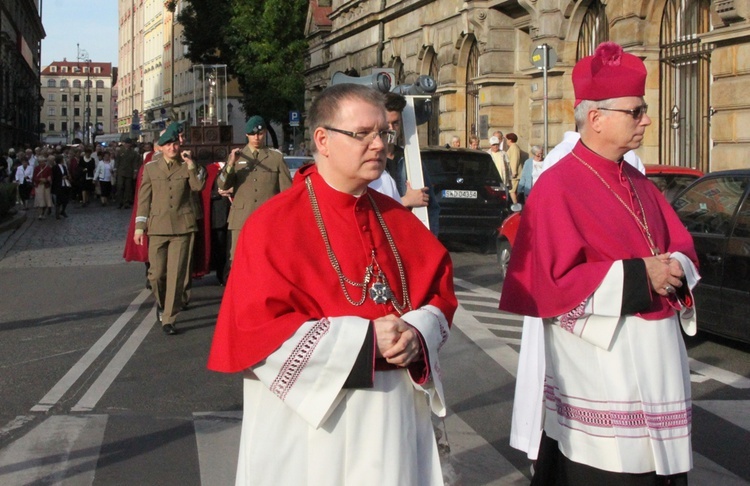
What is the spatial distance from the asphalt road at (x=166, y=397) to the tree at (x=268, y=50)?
3440 cm

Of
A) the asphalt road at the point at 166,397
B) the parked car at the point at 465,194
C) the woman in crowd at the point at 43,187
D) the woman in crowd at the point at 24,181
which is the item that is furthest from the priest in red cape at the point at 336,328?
the woman in crowd at the point at 24,181

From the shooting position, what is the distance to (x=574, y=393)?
4.09 m

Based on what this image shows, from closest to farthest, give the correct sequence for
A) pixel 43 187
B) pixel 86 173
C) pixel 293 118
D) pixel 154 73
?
pixel 43 187
pixel 86 173
pixel 293 118
pixel 154 73

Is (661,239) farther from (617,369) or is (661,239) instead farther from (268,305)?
(268,305)

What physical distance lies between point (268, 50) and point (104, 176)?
41.5 ft

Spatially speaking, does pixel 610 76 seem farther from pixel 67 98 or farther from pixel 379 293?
pixel 67 98

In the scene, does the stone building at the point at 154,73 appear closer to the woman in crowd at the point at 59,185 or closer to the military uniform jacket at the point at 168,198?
the woman in crowd at the point at 59,185

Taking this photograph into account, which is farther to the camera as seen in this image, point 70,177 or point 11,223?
point 70,177

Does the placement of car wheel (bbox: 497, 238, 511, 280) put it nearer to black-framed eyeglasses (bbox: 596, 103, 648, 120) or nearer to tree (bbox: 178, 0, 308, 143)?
black-framed eyeglasses (bbox: 596, 103, 648, 120)

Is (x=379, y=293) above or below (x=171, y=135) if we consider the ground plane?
below

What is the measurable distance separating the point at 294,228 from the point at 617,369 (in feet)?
4.42

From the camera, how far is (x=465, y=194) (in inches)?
735

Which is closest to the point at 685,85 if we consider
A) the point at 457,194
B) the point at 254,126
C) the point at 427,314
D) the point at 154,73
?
the point at 457,194

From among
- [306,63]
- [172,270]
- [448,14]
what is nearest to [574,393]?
[172,270]
